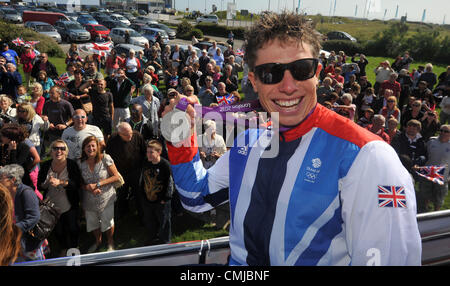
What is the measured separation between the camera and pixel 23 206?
3.87 m

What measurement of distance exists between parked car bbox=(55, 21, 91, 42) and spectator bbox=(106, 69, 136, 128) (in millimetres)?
19288

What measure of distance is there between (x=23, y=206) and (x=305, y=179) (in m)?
3.54

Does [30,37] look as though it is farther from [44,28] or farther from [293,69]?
[293,69]

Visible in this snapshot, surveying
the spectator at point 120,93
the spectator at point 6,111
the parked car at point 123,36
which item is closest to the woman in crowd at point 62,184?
the spectator at point 6,111

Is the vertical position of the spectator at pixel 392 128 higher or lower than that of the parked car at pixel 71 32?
lower

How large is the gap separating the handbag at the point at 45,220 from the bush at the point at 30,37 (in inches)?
738

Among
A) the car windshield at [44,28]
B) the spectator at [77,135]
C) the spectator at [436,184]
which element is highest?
the car windshield at [44,28]

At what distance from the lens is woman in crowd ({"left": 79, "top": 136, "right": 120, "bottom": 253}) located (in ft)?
15.9

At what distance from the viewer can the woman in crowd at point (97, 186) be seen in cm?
486

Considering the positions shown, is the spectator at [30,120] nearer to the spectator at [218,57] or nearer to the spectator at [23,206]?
the spectator at [23,206]

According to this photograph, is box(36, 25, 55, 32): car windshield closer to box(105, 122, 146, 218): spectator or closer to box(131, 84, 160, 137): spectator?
box(131, 84, 160, 137): spectator

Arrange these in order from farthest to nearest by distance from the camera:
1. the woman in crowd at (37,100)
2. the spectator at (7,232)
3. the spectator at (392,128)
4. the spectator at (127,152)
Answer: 1. the woman in crowd at (37,100)
2. the spectator at (392,128)
3. the spectator at (127,152)
4. the spectator at (7,232)
